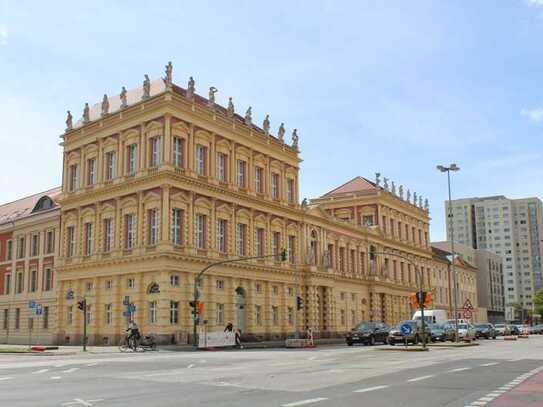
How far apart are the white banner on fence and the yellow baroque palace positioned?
344 centimetres

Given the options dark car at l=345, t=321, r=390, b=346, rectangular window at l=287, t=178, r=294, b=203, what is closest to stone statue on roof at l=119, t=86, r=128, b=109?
rectangular window at l=287, t=178, r=294, b=203

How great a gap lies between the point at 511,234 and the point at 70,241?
12991cm

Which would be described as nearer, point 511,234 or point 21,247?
point 21,247

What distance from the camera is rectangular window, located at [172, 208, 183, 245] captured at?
142 ft

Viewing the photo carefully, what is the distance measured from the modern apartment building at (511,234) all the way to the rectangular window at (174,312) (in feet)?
409

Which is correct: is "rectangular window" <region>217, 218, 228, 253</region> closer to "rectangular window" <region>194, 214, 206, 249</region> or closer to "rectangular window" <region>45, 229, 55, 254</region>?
"rectangular window" <region>194, 214, 206, 249</region>

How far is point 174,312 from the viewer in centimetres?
4225

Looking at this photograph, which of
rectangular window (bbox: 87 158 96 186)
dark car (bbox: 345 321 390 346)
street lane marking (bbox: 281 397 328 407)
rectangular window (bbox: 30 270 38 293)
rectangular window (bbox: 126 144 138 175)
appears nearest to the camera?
street lane marking (bbox: 281 397 328 407)

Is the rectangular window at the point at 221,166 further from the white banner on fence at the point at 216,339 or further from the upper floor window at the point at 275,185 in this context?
the white banner on fence at the point at 216,339

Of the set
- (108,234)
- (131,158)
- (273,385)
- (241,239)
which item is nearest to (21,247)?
(108,234)

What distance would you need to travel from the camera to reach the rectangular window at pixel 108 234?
46.7m

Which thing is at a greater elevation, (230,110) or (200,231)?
(230,110)

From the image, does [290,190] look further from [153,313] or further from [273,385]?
[273,385]

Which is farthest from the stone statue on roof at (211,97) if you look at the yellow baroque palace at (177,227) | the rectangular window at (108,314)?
the rectangular window at (108,314)
